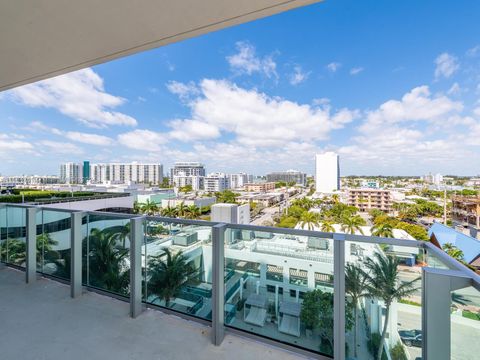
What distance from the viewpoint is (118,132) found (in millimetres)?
39281

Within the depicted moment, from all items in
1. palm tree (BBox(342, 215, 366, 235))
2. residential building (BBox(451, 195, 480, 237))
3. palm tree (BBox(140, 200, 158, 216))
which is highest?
residential building (BBox(451, 195, 480, 237))

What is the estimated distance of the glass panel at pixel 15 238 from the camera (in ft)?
8.91

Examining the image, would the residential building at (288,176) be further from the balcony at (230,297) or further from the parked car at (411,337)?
the parked car at (411,337)

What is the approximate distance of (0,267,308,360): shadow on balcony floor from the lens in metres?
1.47

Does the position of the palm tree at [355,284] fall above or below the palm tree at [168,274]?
above

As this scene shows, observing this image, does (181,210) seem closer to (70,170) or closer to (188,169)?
(70,170)

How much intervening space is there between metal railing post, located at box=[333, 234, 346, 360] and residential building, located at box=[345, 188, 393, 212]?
127ft

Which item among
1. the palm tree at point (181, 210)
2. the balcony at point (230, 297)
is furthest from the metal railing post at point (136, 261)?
the palm tree at point (181, 210)

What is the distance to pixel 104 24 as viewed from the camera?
1588 mm

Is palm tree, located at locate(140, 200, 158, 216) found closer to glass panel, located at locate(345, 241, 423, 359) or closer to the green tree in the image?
the green tree

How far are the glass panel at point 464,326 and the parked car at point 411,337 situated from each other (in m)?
0.20

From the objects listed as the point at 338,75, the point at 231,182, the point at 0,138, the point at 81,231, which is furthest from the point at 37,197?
the point at 231,182

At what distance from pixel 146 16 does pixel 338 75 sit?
104 feet

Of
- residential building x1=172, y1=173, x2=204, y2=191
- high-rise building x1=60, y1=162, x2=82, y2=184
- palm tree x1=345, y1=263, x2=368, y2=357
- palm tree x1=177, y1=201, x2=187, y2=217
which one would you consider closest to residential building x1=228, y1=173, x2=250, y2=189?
residential building x1=172, y1=173, x2=204, y2=191
